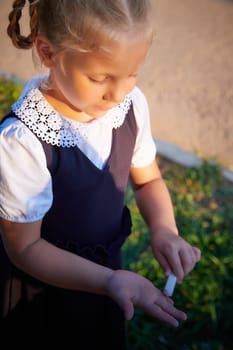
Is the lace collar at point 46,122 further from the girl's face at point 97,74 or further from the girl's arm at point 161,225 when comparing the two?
the girl's arm at point 161,225

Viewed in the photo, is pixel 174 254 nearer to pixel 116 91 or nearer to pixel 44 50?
pixel 116 91

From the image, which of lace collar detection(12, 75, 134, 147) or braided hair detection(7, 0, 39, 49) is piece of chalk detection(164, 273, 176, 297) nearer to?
lace collar detection(12, 75, 134, 147)

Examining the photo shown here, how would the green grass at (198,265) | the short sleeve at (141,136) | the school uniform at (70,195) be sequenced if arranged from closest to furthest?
the school uniform at (70,195) → the short sleeve at (141,136) → the green grass at (198,265)

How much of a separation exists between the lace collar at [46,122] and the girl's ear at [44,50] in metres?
0.10

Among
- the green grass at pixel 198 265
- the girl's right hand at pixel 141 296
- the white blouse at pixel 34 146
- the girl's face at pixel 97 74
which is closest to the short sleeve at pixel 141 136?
the white blouse at pixel 34 146

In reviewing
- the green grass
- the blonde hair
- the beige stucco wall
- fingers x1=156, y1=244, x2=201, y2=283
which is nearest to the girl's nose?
the blonde hair

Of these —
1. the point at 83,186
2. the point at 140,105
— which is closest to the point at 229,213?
the point at 140,105

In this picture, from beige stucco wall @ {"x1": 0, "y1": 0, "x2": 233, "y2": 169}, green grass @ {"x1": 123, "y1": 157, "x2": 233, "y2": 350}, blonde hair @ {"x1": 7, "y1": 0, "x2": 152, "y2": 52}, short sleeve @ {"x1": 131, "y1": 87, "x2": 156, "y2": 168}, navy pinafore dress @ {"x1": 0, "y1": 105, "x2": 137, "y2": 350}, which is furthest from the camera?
beige stucco wall @ {"x1": 0, "y1": 0, "x2": 233, "y2": 169}

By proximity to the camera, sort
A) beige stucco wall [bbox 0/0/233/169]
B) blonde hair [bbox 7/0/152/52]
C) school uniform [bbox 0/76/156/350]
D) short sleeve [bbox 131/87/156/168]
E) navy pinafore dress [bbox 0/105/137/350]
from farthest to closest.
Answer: beige stucco wall [bbox 0/0/233/169] → short sleeve [bbox 131/87/156/168] → navy pinafore dress [bbox 0/105/137/350] → school uniform [bbox 0/76/156/350] → blonde hair [bbox 7/0/152/52]

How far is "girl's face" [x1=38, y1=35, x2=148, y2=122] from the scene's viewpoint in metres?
1.05

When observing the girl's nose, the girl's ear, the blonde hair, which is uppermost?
the blonde hair

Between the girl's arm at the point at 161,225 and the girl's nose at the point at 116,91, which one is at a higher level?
the girl's nose at the point at 116,91

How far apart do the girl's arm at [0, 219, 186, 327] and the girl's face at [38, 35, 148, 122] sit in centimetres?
35

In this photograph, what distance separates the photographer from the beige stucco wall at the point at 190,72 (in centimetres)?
364
